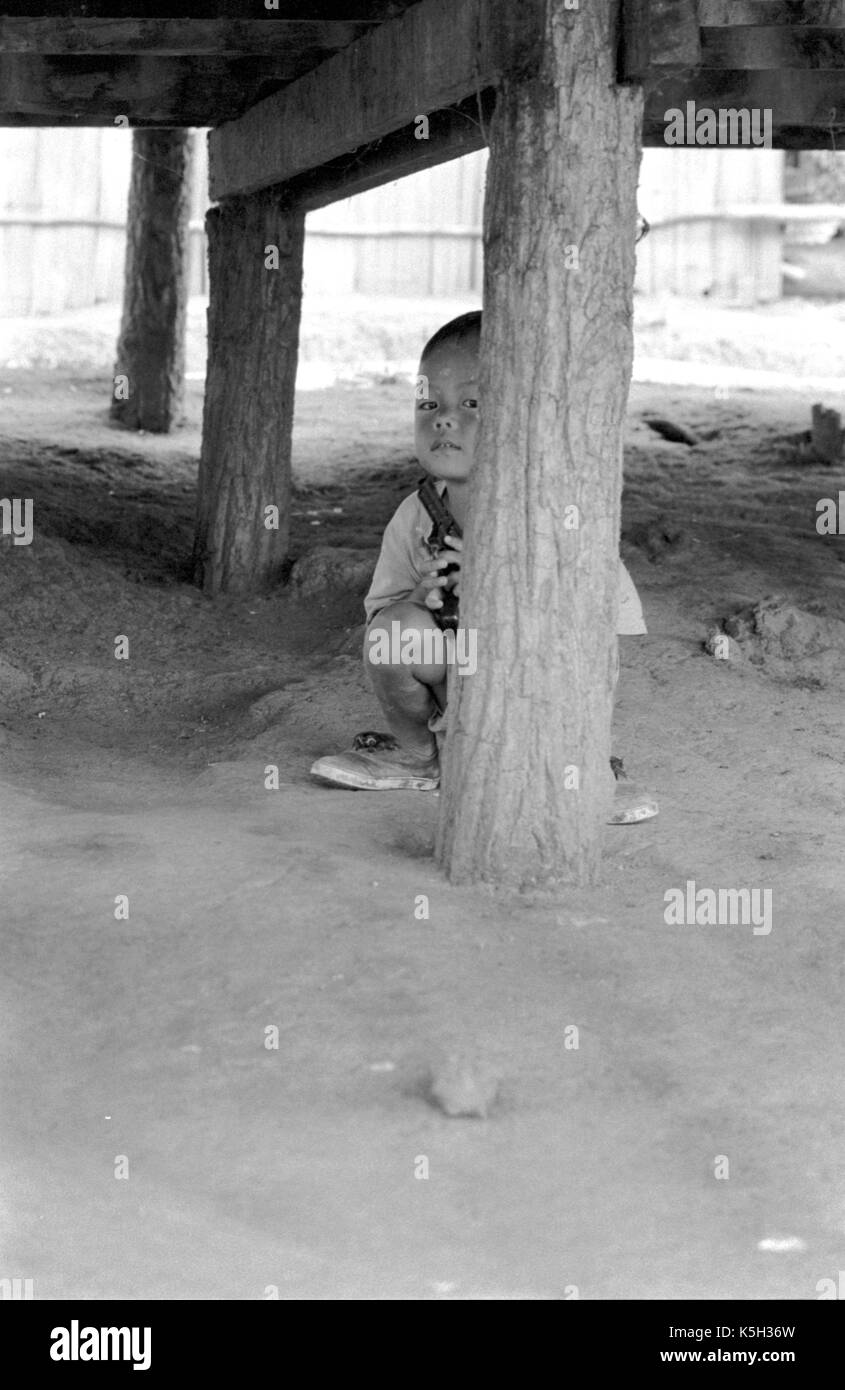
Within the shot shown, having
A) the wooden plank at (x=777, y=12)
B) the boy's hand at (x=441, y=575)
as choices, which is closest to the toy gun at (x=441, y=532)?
the boy's hand at (x=441, y=575)

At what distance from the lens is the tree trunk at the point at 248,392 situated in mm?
7543

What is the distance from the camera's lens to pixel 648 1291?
2.86 m

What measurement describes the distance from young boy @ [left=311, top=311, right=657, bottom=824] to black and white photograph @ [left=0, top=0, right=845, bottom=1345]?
13 mm

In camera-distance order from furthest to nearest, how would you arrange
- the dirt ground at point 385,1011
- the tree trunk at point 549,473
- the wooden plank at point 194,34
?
the wooden plank at point 194,34 < the tree trunk at point 549,473 < the dirt ground at point 385,1011

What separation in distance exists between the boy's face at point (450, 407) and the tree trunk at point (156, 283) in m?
6.32

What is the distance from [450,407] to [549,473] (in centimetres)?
67

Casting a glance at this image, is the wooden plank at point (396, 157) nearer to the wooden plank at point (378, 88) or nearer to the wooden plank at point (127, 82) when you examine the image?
the wooden plank at point (378, 88)

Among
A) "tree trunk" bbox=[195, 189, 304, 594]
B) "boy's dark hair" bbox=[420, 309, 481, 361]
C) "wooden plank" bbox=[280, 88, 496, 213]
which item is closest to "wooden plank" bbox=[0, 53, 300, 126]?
"wooden plank" bbox=[280, 88, 496, 213]

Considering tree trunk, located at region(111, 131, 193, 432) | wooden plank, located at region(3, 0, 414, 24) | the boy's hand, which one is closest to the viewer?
the boy's hand

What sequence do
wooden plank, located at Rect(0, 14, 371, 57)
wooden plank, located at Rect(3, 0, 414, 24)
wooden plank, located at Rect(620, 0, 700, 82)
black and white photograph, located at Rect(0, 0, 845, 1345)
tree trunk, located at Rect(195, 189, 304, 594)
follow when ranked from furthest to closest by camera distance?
tree trunk, located at Rect(195, 189, 304, 594)
wooden plank, located at Rect(0, 14, 371, 57)
wooden plank, located at Rect(3, 0, 414, 24)
wooden plank, located at Rect(620, 0, 700, 82)
black and white photograph, located at Rect(0, 0, 845, 1345)

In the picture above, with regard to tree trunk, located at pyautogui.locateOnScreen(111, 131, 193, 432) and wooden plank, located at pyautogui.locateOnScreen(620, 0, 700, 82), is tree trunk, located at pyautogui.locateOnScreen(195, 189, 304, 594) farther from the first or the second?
wooden plank, located at pyautogui.locateOnScreen(620, 0, 700, 82)

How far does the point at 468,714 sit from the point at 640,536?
3713mm

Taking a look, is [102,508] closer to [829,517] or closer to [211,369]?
[211,369]

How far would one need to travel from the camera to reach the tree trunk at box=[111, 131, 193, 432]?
10.9 m
